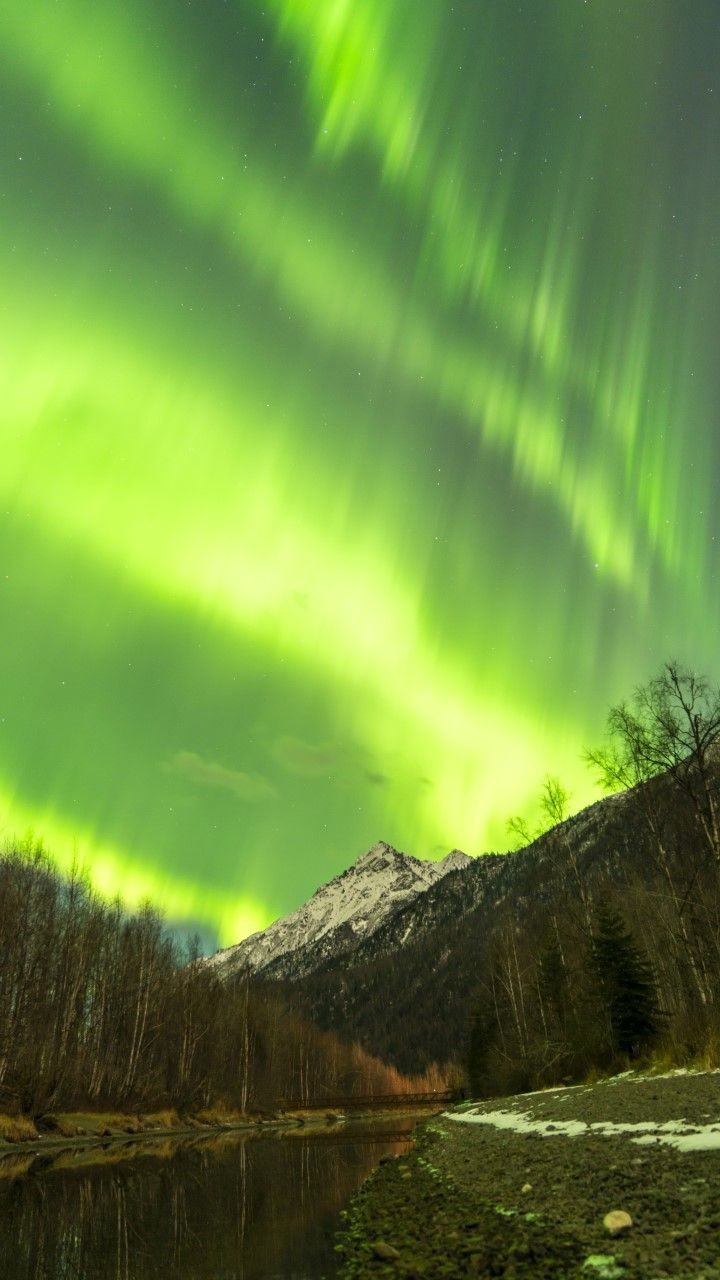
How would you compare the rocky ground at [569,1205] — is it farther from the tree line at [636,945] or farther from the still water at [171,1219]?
the tree line at [636,945]

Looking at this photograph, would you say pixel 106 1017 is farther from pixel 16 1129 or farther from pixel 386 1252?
pixel 386 1252

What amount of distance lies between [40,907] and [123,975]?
16.8 meters

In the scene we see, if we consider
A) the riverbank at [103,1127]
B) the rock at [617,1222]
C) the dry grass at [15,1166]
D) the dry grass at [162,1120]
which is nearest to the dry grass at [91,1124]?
the riverbank at [103,1127]

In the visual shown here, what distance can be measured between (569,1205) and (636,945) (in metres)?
41.3

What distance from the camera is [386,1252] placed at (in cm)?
884

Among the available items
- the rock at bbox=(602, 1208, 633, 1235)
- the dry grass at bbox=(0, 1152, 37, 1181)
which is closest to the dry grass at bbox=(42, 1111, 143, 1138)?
the dry grass at bbox=(0, 1152, 37, 1181)

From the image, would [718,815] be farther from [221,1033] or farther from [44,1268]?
[221,1033]

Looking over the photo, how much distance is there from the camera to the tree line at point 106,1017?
48.9 metres

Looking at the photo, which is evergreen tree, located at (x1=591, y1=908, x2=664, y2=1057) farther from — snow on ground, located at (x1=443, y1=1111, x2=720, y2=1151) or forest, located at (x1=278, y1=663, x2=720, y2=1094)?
snow on ground, located at (x1=443, y1=1111, x2=720, y2=1151)

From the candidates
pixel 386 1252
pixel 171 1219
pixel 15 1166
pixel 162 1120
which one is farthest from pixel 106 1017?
pixel 386 1252

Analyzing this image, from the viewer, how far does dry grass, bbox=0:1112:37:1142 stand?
38406mm

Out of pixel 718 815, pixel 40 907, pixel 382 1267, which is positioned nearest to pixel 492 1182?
pixel 382 1267

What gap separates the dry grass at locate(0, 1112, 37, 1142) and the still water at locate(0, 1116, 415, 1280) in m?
13.1

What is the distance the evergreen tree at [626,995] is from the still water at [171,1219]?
54.2 ft
